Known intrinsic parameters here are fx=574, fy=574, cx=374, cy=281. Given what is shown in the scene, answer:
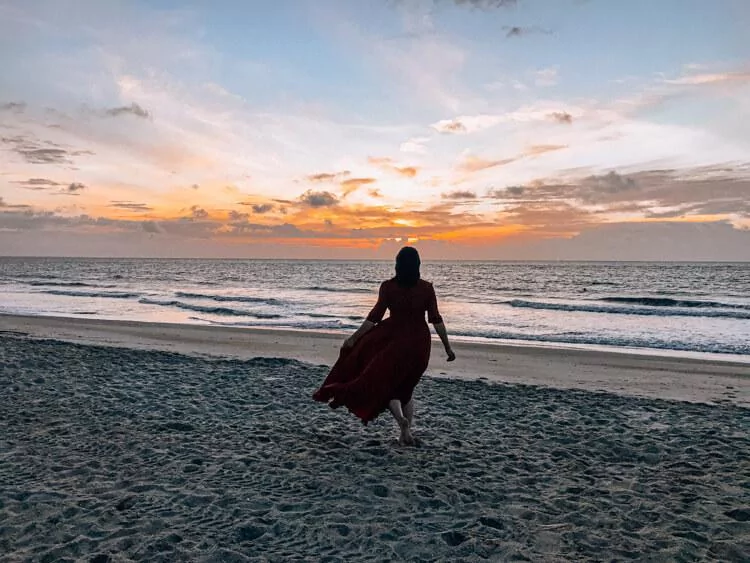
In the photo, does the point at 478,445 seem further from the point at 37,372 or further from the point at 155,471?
the point at 37,372

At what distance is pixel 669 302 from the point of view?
3591 cm

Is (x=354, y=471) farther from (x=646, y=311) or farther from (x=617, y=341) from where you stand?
(x=646, y=311)

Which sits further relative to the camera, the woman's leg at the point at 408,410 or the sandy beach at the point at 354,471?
the woman's leg at the point at 408,410

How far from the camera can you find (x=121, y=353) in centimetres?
1191

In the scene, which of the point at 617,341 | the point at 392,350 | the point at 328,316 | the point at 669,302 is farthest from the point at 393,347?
the point at 669,302

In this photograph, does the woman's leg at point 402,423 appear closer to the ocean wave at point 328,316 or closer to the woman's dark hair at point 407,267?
the woman's dark hair at point 407,267

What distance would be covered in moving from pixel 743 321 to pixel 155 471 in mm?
26533

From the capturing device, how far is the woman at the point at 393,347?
18.1 ft

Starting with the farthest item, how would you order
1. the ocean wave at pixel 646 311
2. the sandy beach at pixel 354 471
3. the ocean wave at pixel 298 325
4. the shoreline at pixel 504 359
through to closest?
1. the ocean wave at pixel 646 311
2. the ocean wave at pixel 298 325
3. the shoreline at pixel 504 359
4. the sandy beach at pixel 354 471

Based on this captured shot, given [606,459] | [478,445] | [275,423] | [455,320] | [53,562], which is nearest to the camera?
[53,562]

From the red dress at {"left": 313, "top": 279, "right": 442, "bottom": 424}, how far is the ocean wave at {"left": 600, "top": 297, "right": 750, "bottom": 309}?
32.1 m

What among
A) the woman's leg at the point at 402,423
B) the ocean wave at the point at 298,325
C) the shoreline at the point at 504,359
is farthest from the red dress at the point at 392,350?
the ocean wave at the point at 298,325

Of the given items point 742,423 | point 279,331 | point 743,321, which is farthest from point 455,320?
point 742,423

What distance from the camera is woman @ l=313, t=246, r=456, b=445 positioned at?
553 centimetres
